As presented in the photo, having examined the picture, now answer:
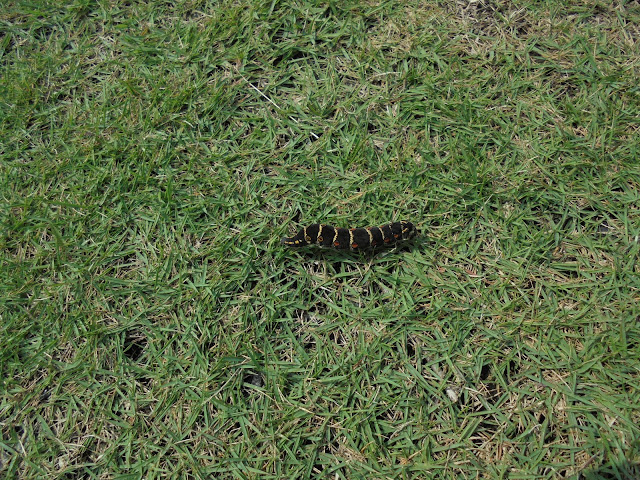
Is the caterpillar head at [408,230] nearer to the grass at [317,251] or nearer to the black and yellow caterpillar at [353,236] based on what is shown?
the black and yellow caterpillar at [353,236]

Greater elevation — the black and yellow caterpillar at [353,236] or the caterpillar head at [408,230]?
the caterpillar head at [408,230]

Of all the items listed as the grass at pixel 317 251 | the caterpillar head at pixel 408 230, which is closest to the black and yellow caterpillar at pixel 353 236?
the caterpillar head at pixel 408 230

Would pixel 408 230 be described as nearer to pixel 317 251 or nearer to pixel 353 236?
pixel 353 236

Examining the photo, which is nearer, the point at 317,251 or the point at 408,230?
the point at 408,230

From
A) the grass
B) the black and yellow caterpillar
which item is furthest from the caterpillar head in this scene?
the grass

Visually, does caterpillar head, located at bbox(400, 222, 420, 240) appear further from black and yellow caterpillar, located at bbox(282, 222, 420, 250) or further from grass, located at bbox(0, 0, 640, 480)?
grass, located at bbox(0, 0, 640, 480)

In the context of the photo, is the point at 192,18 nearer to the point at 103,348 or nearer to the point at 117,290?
the point at 117,290

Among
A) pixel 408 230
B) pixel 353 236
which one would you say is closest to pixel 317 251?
pixel 353 236
